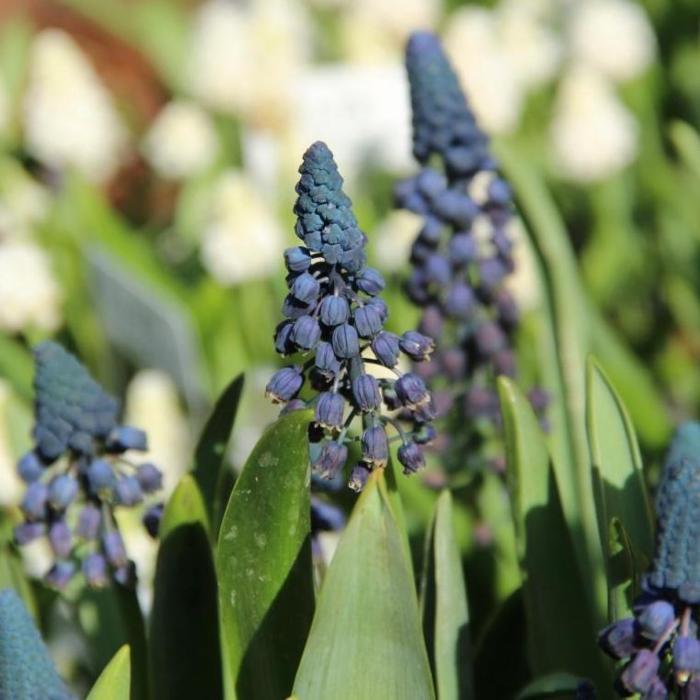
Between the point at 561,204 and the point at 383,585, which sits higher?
the point at 561,204

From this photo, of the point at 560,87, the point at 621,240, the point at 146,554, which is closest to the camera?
the point at 146,554

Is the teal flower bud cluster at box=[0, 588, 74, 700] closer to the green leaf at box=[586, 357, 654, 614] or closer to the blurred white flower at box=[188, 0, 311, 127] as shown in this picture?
the green leaf at box=[586, 357, 654, 614]

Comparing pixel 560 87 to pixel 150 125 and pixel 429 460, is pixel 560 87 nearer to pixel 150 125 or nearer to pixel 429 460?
pixel 150 125

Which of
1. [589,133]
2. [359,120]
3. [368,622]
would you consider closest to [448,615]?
[368,622]

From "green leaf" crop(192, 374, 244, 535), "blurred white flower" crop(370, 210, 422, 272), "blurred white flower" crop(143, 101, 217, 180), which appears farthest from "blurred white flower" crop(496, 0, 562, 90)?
"green leaf" crop(192, 374, 244, 535)

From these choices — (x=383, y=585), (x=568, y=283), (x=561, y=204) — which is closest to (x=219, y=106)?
(x=561, y=204)

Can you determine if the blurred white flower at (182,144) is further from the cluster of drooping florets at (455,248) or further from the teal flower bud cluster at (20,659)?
the teal flower bud cluster at (20,659)
